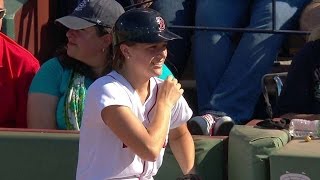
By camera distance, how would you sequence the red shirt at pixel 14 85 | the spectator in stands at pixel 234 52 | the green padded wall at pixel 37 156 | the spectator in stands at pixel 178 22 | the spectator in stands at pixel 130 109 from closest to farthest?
1. the spectator in stands at pixel 130 109
2. the green padded wall at pixel 37 156
3. the red shirt at pixel 14 85
4. the spectator in stands at pixel 234 52
5. the spectator in stands at pixel 178 22

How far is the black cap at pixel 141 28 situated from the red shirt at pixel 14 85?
1224 mm

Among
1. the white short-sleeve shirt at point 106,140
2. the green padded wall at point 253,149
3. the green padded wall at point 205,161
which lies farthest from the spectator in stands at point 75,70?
the white short-sleeve shirt at point 106,140

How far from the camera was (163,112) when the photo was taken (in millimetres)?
3105

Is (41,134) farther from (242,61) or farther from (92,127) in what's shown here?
(242,61)

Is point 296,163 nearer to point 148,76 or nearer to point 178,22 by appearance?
point 148,76

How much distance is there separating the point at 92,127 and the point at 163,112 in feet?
0.92

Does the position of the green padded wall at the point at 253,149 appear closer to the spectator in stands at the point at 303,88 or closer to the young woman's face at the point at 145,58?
the young woman's face at the point at 145,58

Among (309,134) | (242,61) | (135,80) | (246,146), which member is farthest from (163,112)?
(242,61)

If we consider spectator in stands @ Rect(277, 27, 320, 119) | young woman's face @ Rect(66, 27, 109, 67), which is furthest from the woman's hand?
spectator in stands @ Rect(277, 27, 320, 119)

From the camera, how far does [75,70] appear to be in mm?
4148

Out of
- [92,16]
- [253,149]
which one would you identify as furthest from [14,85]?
[253,149]

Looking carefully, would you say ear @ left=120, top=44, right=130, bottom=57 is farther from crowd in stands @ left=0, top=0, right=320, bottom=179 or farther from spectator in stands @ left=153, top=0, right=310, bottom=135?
spectator in stands @ left=153, top=0, right=310, bottom=135

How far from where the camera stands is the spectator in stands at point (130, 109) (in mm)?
3025

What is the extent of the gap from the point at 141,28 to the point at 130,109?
12.6 inches
